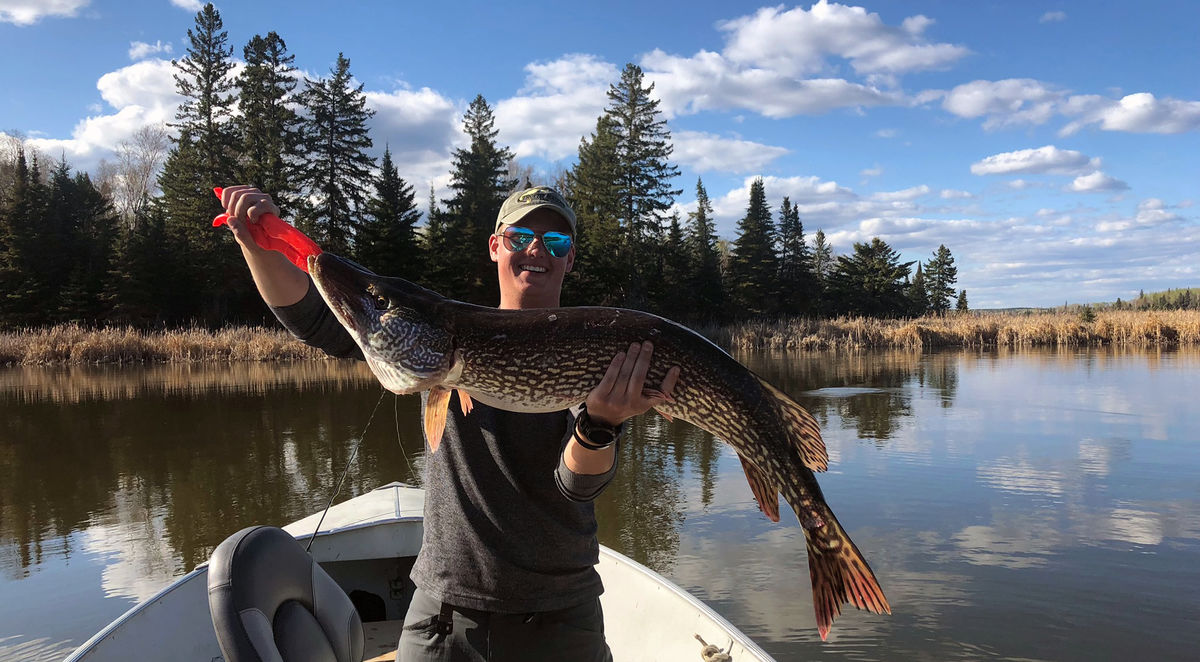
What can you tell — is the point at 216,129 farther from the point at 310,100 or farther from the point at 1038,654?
the point at 1038,654

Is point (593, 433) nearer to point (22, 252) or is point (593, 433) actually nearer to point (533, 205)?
point (533, 205)

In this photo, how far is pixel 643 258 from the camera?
1612 inches

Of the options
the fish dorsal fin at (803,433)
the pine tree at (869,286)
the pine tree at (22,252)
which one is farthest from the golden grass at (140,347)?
the pine tree at (869,286)

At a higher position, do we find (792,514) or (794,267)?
(794,267)

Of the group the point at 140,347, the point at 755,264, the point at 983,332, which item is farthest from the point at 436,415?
the point at 755,264

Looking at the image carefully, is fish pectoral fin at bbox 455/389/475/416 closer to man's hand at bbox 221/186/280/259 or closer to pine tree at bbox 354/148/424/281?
man's hand at bbox 221/186/280/259

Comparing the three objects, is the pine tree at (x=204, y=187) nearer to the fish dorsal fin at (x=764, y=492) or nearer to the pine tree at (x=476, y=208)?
the pine tree at (x=476, y=208)

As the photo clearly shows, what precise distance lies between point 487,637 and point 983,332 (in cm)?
3405

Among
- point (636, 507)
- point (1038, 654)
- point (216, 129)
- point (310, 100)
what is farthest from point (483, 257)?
point (1038, 654)

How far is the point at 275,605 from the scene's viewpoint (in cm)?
253

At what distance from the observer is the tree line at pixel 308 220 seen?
3294 cm

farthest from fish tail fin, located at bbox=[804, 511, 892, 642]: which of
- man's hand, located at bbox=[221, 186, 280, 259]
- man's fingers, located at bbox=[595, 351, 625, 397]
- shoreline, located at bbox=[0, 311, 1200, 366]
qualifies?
shoreline, located at bbox=[0, 311, 1200, 366]

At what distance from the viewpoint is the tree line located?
3294 cm

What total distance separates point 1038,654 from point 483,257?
3520 centimetres
